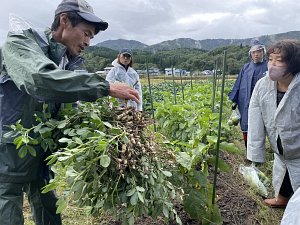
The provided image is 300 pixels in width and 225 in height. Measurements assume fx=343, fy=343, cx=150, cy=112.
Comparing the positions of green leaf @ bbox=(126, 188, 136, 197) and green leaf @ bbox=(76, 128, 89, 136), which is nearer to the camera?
green leaf @ bbox=(126, 188, 136, 197)

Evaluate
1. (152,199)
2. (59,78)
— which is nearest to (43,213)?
(152,199)

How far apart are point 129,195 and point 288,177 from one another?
2.24 m

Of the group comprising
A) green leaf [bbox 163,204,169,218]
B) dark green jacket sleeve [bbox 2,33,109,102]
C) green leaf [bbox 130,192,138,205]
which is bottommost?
green leaf [bbox 163,204,169,218]

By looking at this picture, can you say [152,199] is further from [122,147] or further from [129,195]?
[122,147]

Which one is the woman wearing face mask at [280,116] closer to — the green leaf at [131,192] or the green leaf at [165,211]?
the green leaf at [165,211]

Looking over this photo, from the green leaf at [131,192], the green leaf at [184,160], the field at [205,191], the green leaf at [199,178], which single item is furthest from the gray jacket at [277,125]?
the green leaf at [131,192]

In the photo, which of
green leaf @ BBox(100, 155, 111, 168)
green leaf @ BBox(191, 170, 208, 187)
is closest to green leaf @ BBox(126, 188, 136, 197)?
green leaf @ BBox(100, 155, 111, 168)

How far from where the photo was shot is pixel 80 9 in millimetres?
1813

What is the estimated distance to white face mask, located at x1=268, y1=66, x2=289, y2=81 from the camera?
277 centimetres

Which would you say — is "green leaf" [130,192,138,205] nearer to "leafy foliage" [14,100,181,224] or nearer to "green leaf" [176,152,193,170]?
"leafy foliage" [14,100,181,224]

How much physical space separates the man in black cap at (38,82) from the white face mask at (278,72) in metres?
1.53

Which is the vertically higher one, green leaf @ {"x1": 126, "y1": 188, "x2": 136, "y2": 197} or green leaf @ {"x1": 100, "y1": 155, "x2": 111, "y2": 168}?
green leaf @ {"x1": 100, "y1": 155, "x2": 111, "y2": 168}

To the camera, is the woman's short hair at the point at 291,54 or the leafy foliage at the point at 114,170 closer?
the leafy foliage at the point at 114,170

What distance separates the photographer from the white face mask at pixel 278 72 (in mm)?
2766
